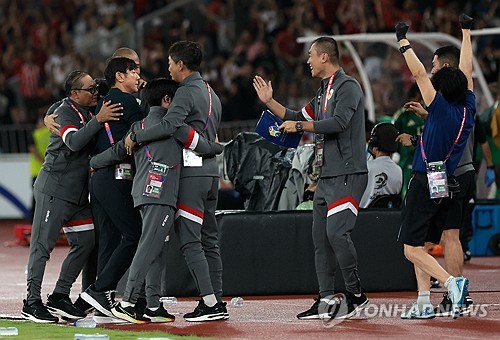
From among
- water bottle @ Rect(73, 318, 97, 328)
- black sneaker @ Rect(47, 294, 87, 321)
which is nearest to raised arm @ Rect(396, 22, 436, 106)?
water bottle @ Rect(73, 318, 97, 328)

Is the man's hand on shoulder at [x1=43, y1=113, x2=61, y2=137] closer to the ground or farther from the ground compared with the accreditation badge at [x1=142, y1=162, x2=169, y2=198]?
farther from the ground

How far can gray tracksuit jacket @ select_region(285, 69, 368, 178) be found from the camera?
9539mm

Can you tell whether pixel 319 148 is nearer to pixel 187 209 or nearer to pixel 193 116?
pixel 193 116

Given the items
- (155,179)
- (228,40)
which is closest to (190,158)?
(155,179)

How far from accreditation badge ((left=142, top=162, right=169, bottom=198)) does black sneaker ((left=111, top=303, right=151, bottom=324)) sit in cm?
91

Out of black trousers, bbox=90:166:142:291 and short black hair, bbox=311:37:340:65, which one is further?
short black hair, bbox=311:37:340:65

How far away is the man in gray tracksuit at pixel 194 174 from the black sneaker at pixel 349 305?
88 cm

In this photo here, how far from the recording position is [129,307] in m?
9.37

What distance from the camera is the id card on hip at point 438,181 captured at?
30.6ft

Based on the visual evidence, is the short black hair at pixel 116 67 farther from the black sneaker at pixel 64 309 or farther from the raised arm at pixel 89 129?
the black sneaker at pixel 64 309

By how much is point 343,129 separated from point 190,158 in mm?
1226

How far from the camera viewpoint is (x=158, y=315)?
949 cm

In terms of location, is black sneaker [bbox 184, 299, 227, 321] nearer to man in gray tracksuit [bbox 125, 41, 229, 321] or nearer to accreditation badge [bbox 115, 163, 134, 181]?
man in gray tracksuit [bbox 125, 41, 229, 321]

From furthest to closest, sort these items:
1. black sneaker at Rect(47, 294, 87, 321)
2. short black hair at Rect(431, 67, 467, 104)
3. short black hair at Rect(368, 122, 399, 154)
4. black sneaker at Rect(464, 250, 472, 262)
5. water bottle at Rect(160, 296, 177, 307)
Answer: black sneaker at Rect(464, 250, 472, 262) → short black hair at Rect(368, 122, 399, 154) → water bottle at Rect(160, 296, 177, 307) → black sneaker at Rect(47, 294, 87, 321) → short black hair at Rect(431, 67, 467, 104)
